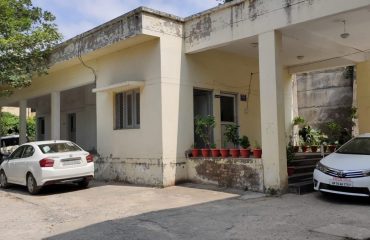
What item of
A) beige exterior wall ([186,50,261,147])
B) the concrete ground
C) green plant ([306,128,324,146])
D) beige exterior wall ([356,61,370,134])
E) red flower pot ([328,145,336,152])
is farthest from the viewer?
green plant ([306,128,324,146])

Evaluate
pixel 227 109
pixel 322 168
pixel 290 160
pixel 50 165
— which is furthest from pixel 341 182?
pixel 50 165

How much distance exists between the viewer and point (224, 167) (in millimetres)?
11008

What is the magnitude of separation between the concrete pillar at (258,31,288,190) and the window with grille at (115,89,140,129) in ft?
14.1

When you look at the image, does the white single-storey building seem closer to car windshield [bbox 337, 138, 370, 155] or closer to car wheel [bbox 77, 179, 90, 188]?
car wheel [bbox 77, 179, 90, 188]

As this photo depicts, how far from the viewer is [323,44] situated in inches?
486

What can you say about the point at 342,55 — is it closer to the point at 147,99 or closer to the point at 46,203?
the point at 147,99

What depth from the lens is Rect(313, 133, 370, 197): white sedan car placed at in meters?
8.17

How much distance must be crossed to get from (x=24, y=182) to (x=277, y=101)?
743 centimetres

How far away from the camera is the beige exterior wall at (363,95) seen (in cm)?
1473

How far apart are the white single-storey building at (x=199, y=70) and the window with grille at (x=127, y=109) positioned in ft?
0.11

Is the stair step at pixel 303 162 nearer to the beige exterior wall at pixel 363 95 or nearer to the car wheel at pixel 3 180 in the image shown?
the beige exterior wall at pixel 363 95

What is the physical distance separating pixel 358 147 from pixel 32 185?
334 inches

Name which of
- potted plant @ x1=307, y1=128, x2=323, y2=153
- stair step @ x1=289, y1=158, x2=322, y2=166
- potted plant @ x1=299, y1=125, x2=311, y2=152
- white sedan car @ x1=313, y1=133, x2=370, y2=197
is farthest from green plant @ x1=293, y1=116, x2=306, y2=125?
white sedan car @ x1=313, y1=133, x2=370, y2=197

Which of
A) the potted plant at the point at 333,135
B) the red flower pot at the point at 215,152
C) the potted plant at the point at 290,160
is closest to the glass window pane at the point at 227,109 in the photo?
the red flower pot at the point at 215,152
